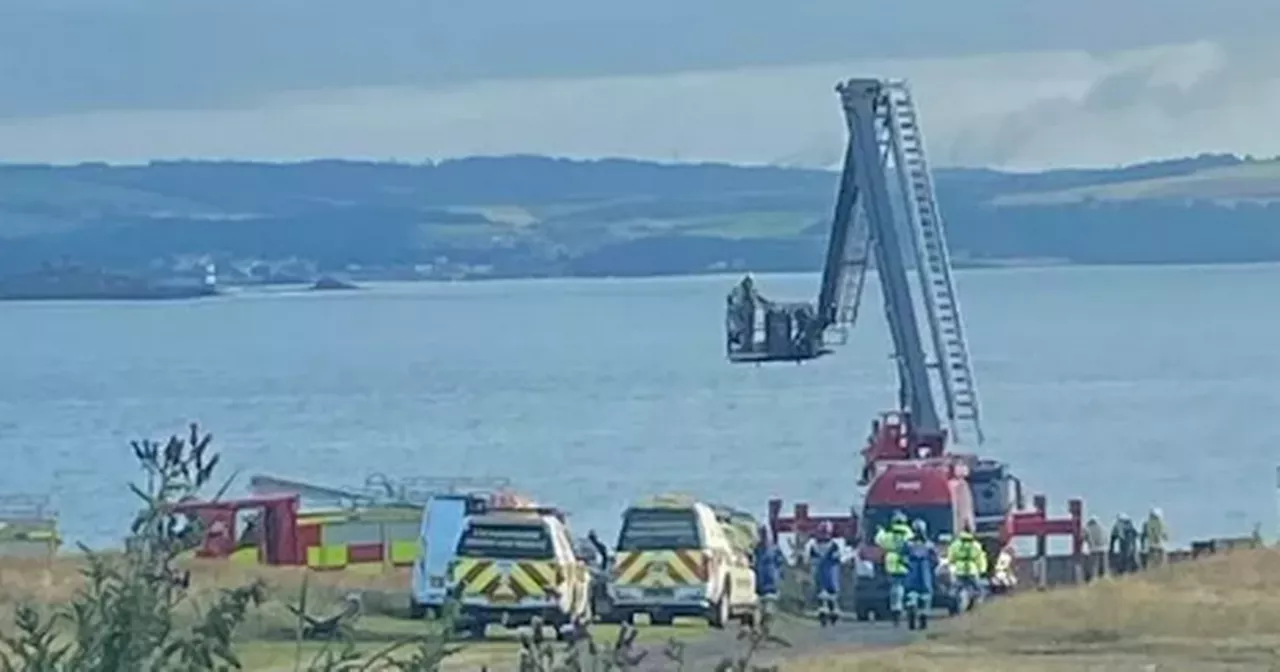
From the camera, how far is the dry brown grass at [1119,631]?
2509 centimetres

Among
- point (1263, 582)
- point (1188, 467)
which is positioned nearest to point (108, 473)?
point (1188, 467)

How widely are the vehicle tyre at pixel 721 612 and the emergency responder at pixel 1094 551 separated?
9.29 m

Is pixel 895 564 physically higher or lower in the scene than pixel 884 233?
lower

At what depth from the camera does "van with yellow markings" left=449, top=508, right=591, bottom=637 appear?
1132 inches

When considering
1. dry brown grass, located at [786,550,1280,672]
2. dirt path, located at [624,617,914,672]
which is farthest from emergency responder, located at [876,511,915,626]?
dry brown grass, located at [786,550,1280,672]

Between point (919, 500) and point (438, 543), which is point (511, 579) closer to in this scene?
point (438, 543)

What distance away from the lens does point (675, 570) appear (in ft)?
104

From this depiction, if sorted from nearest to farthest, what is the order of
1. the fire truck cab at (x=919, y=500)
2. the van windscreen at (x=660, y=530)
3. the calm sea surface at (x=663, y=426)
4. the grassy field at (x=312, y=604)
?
the grassy field at (x=312, y=604)
the van windscreen at (x=660, y=530)
the fire truck cab at (x=919, y=500)
the calm sea surface at (x=663, y=426)

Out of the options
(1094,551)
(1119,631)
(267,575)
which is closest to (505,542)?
(267,575)

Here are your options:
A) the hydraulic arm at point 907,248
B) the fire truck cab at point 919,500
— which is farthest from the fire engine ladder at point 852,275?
the fire truck cab at point 919,500

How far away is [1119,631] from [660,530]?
6.07 metres

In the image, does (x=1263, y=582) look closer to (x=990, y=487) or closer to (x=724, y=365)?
(x=990, y=487)

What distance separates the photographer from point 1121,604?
29.8 metres

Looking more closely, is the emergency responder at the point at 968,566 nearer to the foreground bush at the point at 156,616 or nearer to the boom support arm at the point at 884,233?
the boom support arm at the point at 884,233
